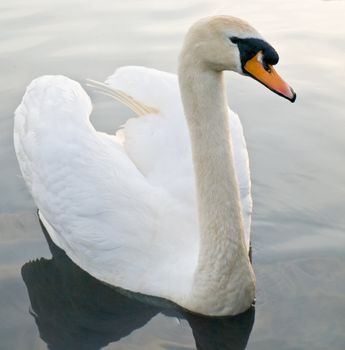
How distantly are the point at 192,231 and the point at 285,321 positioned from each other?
74 cm

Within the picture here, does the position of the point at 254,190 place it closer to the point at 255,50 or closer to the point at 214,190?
the point at 214,190

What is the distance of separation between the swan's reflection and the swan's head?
4.62 feet

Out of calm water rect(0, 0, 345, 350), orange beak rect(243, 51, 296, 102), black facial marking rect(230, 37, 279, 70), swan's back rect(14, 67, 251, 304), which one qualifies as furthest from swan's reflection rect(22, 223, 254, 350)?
black facial marking rect(230, 37, 279, 70)

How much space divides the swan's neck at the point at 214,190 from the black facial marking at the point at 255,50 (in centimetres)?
24

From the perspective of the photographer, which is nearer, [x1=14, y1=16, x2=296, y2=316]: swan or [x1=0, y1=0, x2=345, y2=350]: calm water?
[x1=14, y1=16, x2=296, y2=316]: swan

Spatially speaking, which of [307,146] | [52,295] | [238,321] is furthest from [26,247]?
[307,146]

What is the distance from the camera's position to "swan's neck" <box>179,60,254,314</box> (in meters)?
3.86

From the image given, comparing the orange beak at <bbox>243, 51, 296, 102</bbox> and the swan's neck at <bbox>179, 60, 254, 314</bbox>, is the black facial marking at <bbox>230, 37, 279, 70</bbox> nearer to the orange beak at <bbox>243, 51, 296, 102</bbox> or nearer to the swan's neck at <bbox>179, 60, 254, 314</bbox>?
the orange beak at <bbox>243, 51, 296, 102</bbox>

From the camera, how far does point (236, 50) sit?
3.60 m

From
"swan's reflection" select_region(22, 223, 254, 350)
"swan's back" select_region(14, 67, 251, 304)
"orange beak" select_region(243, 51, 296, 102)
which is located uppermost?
"orange beak" select_region(243, 51, 296, 102)

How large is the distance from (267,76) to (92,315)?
1760mm

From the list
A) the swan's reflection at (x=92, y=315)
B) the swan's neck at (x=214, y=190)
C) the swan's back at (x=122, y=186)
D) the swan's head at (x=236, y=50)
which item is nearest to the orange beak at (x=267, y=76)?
the swan's head at (x=236, y=50)

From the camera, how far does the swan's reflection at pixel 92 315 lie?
4211mm

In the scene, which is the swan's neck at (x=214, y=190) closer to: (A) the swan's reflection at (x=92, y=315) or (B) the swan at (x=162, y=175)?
(B) the swan at (x=162, y=175)
